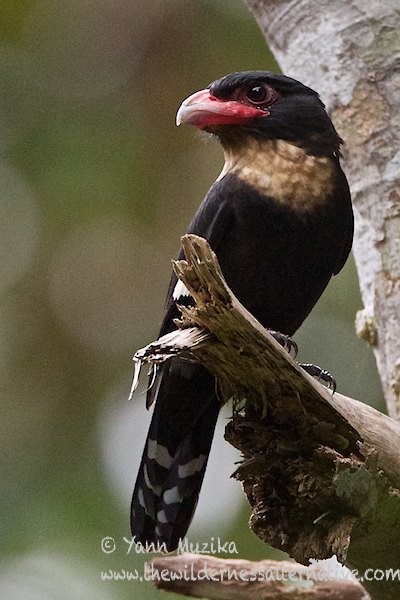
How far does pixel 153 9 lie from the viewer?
279 inches

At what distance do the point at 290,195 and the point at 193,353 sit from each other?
106cm

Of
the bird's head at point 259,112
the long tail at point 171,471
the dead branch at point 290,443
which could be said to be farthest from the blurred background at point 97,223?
the dead branch at point 290,443

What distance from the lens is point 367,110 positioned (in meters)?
4.33

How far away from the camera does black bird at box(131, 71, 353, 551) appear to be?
370 centimetres

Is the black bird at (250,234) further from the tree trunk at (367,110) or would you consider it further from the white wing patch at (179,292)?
the tree trunk at (367,110)

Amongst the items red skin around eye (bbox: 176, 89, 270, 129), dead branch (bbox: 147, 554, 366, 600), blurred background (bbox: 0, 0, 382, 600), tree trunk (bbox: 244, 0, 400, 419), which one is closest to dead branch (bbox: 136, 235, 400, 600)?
dead branch (bbox: 147, 554, 366, 600)

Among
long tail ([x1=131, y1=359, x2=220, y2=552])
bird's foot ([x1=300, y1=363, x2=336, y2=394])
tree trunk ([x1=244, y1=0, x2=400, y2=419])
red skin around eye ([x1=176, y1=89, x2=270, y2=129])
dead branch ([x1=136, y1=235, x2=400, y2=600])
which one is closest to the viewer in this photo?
dead branch ([x1=136, y1=235, x2=400, y2=600])

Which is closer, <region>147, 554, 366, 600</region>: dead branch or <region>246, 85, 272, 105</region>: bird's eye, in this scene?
<region>147, 554, 366, 600</region>: dead branch

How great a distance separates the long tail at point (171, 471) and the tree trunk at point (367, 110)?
686 millimetres

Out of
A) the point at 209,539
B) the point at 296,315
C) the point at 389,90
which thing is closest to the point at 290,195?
the point at 296,315

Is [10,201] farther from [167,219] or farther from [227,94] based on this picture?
[227,94]

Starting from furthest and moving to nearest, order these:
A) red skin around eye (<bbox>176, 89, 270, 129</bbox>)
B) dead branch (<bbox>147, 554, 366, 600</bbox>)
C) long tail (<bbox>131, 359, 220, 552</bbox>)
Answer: long tail (<bbox>131, 359, 220, 552</bbox>)
red skin around eye (<bbox>176, 89, 270, 129</bbox>)
dead branch (<bbox>147, 554, 366, 600</bbox>)

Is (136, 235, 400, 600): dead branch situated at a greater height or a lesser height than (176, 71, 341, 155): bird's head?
lesser

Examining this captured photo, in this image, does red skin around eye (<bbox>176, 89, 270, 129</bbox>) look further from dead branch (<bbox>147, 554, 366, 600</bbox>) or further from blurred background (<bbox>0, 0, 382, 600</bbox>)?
blurred background (<bbox>0, 0, 382, 600</bbox>)
